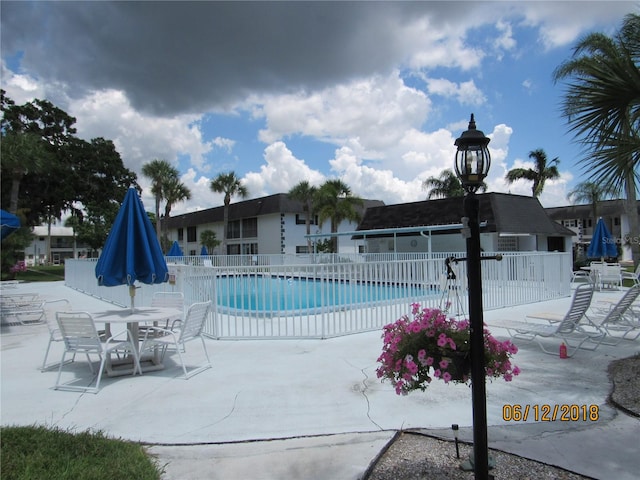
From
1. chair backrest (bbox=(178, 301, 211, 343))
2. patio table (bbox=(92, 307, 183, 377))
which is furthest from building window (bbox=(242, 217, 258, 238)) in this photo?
chair backrest (bbox=(178, 301, 211, 343))

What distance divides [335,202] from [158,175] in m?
17.0

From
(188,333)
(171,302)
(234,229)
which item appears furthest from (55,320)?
(234,229)

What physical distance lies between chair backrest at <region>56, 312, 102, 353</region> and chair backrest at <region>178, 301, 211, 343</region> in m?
1.01

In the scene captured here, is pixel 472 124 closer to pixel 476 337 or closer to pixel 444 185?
pixel 476 337

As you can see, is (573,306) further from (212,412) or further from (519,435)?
(212,412)

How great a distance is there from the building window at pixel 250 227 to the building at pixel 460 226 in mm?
15353

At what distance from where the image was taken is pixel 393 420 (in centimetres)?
414

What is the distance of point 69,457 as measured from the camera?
3295 millimetres

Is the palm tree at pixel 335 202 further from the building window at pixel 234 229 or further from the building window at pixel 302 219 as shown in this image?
the building window at pixel 234 229

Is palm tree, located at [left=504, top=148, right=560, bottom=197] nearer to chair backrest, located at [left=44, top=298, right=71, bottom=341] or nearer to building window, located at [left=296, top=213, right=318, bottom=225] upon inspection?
building window, located at [left=296, top=213, right=318, bottom=225]

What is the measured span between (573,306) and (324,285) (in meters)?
4.15

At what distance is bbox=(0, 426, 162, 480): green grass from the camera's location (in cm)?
306

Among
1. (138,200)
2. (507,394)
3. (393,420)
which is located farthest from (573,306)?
(138,200)

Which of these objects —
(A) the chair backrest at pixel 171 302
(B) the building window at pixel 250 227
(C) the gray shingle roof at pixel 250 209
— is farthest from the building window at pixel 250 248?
(A) the chair backrest at pixel 171 302
